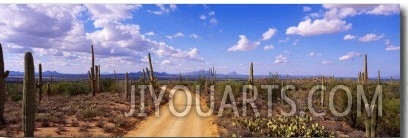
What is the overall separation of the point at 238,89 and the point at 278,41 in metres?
11.0

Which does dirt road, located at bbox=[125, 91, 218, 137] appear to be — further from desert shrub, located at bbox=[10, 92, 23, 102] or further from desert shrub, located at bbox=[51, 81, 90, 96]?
desert shrub, located at bbox=[51, 81, 90, 96]

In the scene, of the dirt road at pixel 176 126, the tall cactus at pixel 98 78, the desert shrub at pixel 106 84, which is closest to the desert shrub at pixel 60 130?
the dirt road at pixel 176 126

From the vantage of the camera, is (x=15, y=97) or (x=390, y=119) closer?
(x=390, y=119)

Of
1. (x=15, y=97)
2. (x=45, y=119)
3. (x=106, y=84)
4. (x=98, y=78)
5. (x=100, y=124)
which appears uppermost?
(x=98, y=78)

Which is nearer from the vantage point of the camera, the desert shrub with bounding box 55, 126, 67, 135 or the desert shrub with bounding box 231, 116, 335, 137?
the desert shrub with bounding box 55, 126, 67, 135

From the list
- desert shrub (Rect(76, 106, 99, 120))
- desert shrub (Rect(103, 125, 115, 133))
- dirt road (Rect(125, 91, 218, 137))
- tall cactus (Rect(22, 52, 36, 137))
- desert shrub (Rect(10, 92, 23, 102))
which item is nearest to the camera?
tall cactus (Rect(22, 52, 36, 137))

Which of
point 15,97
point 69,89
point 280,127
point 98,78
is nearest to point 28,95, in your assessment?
point 280,127

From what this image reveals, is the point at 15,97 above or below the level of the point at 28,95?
below

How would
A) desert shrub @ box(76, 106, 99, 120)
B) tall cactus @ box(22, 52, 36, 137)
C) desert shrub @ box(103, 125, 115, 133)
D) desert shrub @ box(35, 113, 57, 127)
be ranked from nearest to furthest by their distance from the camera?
1. tall cactus @ box(22, 52, 36, 137)
2. desert shrub @ box(103, 125, 115, 133)
3. desert shrub @ box(35, 113, 57, 127)
4. desert shrub @ box(76, 106, 99, 120)

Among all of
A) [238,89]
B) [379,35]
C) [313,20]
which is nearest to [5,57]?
[313,20]

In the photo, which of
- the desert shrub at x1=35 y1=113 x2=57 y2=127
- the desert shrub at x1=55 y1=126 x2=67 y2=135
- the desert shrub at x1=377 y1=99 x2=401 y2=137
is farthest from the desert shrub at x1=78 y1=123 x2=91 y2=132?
the desert shrub at x1=377 y1=99 x2=401 y2=137

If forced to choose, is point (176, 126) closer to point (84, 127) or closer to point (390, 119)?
point (84, 127)

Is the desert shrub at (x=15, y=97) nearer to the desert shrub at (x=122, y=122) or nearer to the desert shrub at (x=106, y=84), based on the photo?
the desert shrub at (x=106, y=84)

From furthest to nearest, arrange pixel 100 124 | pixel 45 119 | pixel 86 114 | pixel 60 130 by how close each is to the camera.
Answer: pixel 86 114 < pixel 45 119 < pixel 100 124 < pixel 60 130
